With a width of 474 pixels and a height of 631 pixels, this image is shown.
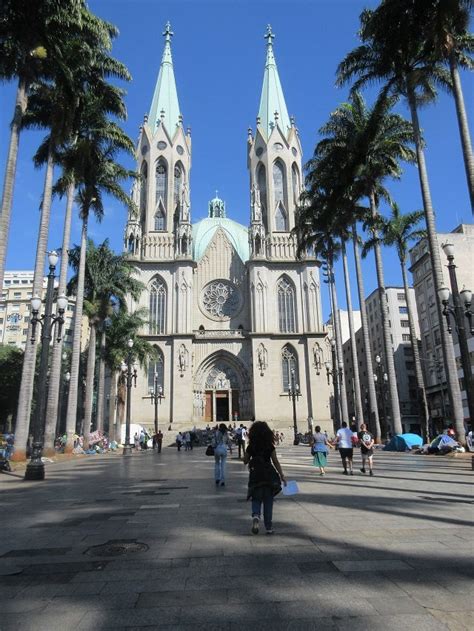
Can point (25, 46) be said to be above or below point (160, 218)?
below

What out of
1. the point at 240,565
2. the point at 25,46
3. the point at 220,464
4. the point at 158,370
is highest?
the point at 25,46

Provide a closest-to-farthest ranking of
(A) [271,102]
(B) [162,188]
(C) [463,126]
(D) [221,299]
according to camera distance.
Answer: (C) [463,126]
(D) [221,299]
(B) [162,188]
(A) [271,102]

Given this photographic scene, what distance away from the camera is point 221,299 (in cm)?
5072

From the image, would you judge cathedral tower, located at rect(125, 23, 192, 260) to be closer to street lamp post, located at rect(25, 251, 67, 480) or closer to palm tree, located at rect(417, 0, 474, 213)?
street lamp post, located at rect(25, 251, 67, 480)

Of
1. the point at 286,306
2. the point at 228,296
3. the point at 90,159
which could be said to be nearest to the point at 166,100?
the point at 228,296

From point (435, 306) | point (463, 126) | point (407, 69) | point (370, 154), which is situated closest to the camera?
point (463, 126)

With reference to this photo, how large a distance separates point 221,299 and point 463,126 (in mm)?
35784

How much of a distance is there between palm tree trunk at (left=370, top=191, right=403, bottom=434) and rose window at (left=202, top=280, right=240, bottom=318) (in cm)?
2431

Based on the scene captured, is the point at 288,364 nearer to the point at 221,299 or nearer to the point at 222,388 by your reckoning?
the point at 222,388

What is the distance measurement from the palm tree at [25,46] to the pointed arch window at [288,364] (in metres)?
33.2

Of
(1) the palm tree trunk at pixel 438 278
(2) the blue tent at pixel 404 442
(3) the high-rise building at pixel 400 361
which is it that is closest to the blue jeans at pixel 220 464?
(1) the palm tree trunk at pixel 438 278

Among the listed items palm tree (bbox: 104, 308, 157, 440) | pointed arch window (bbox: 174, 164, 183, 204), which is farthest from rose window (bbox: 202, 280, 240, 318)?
palm tree (bbox: 104, 308, 157, 440)

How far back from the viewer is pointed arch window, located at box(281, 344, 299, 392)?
46.1 m

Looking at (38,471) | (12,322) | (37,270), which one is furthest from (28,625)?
(12,322)
